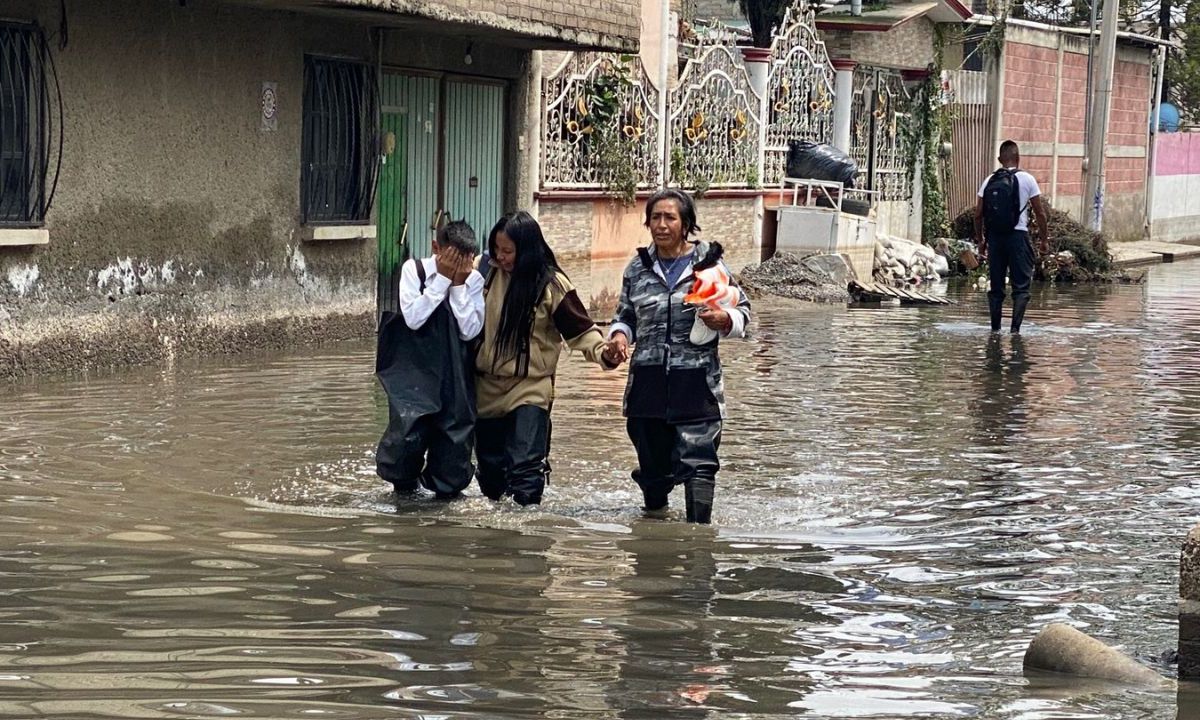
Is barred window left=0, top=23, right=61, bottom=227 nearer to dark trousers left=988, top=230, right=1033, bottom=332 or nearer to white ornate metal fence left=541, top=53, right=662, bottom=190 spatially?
white ornate metal fence left=541, top=53, right=662, bottom=190

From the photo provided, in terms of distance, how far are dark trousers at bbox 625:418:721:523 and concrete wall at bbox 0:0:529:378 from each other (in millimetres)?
5405

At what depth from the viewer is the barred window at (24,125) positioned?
1168 centimetres

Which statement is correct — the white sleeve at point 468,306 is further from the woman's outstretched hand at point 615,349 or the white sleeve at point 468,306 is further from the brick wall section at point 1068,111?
the brick wall section at point 1068,111

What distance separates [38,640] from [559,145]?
551 inches

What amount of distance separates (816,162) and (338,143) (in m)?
10.2

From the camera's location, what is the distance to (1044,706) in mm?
4961

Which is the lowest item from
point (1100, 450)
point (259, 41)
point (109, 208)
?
point (1100, 450)

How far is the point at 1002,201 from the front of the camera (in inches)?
664

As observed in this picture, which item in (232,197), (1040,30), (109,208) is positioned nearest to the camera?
(109,208)

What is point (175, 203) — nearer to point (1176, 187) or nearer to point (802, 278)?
point (802, 278)

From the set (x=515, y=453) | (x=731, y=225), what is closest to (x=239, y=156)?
(x=515, y=453)

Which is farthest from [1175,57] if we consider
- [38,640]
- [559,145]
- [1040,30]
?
[38,640]

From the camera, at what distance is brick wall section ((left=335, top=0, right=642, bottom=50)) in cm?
1413

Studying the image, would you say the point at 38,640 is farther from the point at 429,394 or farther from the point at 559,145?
the point at 559,145
